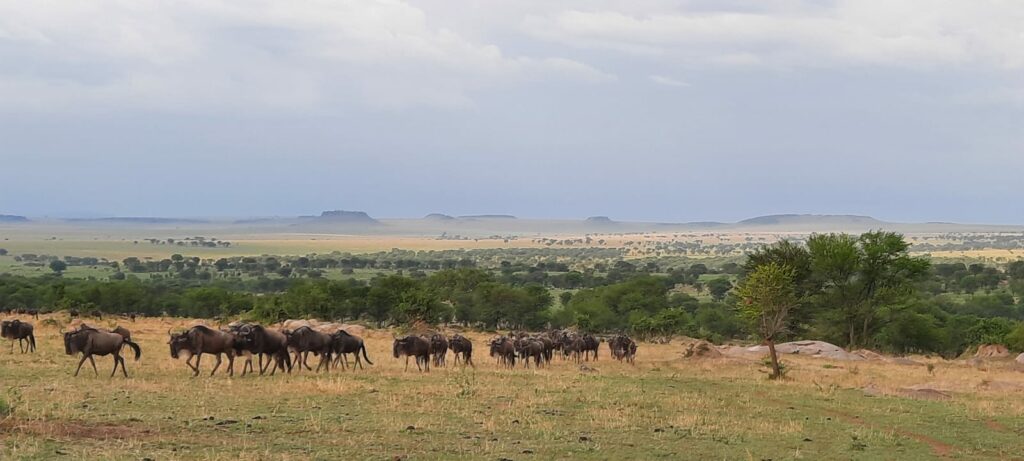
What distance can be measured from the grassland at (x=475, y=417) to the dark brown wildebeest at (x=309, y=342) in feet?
4.40

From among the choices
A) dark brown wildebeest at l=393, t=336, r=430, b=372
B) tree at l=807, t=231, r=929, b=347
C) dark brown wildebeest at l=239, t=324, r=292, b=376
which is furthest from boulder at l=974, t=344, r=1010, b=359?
dark brown wildebeest at l=239, t=324, r=292, b=376

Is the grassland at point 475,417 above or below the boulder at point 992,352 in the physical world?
above

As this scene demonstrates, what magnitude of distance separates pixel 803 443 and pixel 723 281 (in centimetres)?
11841

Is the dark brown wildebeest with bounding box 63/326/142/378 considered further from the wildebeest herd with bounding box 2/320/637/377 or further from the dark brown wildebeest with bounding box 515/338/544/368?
the dark brown wildebeest with bounding box 515/338/544/368

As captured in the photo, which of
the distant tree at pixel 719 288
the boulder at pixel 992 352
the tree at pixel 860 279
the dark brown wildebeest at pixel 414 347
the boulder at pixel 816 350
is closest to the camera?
the dark brown wildebeest at pixel 414 347

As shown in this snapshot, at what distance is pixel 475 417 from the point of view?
19734mm

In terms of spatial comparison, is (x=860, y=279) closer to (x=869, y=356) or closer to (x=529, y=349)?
(x=869, y=356)

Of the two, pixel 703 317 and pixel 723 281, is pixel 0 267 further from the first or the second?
pixel 703 317

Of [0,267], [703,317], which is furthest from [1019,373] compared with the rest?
[0,267]

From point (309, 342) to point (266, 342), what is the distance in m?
1.78

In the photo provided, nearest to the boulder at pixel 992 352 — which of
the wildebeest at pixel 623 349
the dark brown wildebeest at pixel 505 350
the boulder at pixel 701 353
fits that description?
the boulder at pixel 701 353

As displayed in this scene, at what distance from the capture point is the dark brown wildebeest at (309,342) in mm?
28750

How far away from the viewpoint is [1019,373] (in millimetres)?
41219

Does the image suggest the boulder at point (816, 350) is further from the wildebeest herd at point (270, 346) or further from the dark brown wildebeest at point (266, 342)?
the dark brown wildebeest at point (266, 342)
